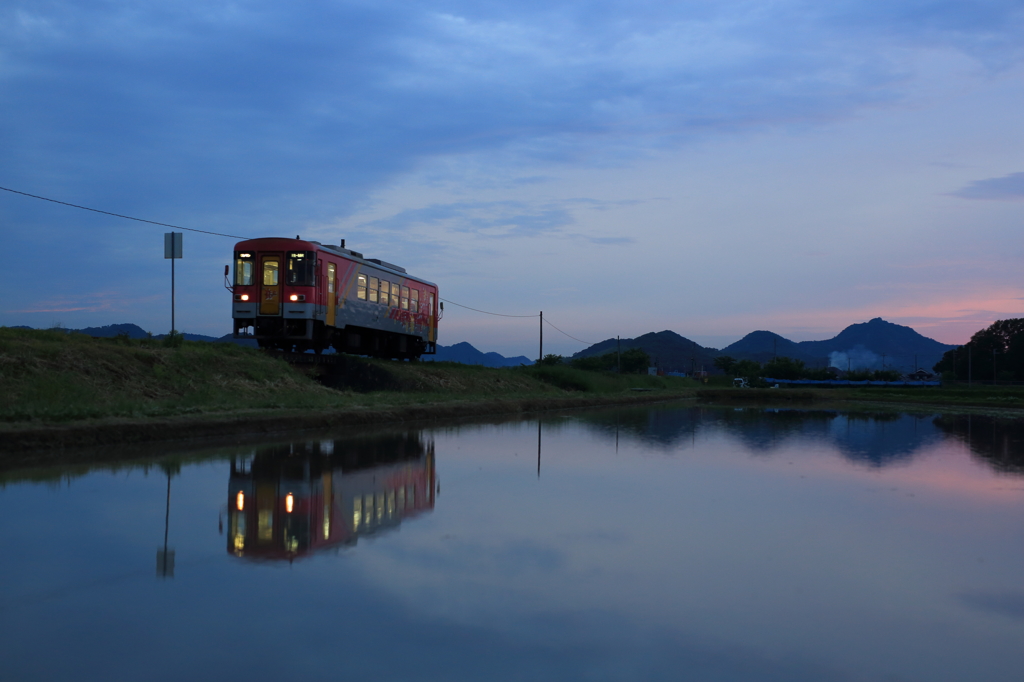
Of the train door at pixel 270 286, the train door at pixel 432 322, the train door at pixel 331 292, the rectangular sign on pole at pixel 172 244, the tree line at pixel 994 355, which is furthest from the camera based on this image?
the tree line at pixel 994 355

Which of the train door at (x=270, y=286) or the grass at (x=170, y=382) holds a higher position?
the train door at (x=270, y=286)

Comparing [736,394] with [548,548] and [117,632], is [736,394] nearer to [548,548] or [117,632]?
[548,548]

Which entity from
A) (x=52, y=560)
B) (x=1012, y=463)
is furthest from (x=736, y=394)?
(x=52, y=560)

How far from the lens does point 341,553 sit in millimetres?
5367

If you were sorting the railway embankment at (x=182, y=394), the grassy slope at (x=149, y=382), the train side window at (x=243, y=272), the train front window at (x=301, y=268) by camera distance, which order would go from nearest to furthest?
the railway embankment at (x=182, y=394), the grassy slope at (x=149, y=382), the train front window at (x=301, y=268), the train side window at (x=243, y=272)

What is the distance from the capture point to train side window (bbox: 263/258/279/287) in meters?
24.0

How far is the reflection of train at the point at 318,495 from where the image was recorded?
5812mm

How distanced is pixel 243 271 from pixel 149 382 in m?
8.05

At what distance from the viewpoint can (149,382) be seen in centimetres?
1683

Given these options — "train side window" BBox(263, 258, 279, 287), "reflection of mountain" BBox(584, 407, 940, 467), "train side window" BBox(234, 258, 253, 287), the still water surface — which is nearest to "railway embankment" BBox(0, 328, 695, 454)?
the still water surface

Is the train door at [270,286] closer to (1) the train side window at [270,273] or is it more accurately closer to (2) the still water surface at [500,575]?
(1) the train side window at [270,273]

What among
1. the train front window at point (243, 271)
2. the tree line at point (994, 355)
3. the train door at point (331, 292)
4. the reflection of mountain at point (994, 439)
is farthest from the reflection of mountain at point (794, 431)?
the tree line at point (994, 355)

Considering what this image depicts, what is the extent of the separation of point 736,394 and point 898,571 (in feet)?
122

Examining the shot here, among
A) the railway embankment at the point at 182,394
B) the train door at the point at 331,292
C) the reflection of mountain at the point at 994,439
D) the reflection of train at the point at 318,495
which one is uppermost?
the train door at the point at 331,292
